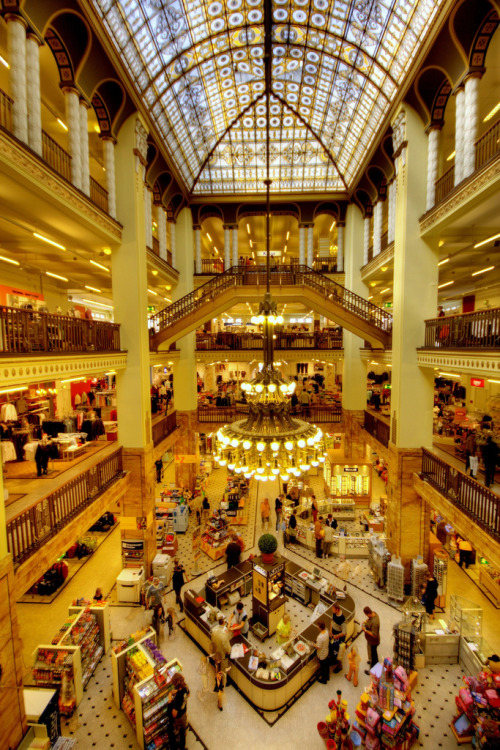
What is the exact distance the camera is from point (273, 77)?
14.7 metres

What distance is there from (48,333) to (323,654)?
28.5 feet

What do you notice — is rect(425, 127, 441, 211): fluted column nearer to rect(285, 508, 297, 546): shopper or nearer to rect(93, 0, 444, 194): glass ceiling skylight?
rect(93, 0, 444, 194): glass ceiling skylight

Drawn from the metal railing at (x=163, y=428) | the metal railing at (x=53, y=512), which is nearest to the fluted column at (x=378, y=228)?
the metal railing at (x=163, y=428)

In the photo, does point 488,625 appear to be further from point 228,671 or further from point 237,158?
point 237,158

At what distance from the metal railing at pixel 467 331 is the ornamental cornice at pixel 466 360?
0.15 metres

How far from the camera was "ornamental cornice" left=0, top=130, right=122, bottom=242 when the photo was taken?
611 centimetres

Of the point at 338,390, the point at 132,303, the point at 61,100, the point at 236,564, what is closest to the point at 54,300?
the point at 132,303

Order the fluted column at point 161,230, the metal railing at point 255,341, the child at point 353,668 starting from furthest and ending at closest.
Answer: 1. the metal railing at point 255,341
2. the fluted column at point 161,230
3. the child at point 353,668

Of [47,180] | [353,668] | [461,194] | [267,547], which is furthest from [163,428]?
[461,194]

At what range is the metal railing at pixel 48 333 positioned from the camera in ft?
20.5

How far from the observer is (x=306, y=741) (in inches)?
255

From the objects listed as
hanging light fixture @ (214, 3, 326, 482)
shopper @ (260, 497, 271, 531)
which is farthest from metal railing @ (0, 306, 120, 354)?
shopper @ (260, 497, 271, 531)

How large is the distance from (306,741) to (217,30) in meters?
18.7

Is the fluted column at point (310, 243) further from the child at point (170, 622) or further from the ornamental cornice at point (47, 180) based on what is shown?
the child at point (170, 622)
